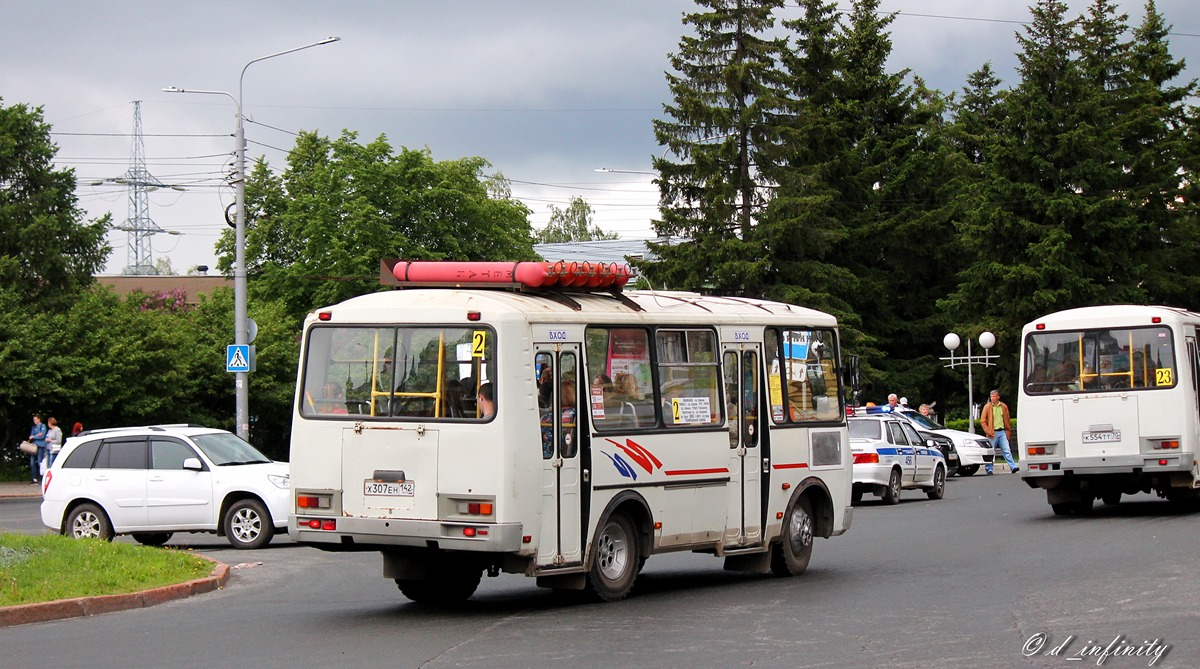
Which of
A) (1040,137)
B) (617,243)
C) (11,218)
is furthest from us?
(617,243)

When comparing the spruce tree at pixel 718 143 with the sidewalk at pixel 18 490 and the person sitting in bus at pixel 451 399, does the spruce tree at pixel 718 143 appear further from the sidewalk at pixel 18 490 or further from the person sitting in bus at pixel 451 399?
the person sitting in bus at pixel 451 399

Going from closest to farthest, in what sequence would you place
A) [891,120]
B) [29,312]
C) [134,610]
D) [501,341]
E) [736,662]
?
[736,662] → [501,341] → [134,610] → [29,312] → [891,120]

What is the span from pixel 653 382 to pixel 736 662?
172 inches

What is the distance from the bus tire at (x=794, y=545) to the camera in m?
15.2

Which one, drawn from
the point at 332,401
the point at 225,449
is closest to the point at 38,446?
the point at 225,449

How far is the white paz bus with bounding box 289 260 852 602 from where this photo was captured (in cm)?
1190

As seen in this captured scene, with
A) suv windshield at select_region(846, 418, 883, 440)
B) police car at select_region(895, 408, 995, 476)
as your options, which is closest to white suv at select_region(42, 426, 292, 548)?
suv windshield at select_region(846, 418, 883, 440)

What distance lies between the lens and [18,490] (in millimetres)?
36344

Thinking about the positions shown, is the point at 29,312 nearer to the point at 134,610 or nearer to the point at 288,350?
the point at 288,350

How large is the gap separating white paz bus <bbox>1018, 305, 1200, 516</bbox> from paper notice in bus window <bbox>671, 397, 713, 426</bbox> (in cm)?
944

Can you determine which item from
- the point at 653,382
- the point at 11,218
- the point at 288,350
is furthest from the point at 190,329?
the point at 653,382

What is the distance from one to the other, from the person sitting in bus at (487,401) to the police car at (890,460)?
52.5ft

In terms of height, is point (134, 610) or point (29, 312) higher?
point (29, 312)

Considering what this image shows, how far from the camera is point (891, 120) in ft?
200
